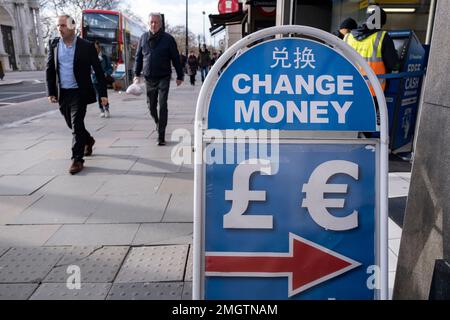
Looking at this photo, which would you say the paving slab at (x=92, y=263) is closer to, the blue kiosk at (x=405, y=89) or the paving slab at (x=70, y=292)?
the paving slab at (x=70, y=292)

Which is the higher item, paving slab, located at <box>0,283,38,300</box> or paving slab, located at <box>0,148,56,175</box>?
paving slab, located at <box>0,283,38,300</box>

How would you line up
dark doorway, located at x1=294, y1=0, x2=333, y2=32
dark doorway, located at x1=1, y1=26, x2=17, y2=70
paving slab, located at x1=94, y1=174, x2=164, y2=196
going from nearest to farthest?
1. paving slab, located at x1=94, y1=174, x2=164, y2=196
2. dark doorway, located at x1=294, y1=0, x2=333, y2=32
3. dark doorway, located at x1=1, y1=26, x2=17, y2=70

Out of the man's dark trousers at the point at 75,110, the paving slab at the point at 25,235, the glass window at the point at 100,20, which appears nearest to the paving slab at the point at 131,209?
the paving slab at the point at 25,235

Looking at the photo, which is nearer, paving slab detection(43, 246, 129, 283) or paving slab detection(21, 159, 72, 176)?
paving slab detection(43, 246, 129, 283)

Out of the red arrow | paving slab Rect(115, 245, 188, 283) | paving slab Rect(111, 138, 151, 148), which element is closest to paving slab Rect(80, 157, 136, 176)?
paving slab Rect(111, 138, 151, 148)

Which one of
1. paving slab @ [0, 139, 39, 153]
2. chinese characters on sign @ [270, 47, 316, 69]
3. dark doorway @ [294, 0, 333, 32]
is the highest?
dark doorway @ [294, 0, 333, 32]

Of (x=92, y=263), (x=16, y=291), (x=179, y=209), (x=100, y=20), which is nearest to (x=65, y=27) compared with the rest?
(x=179, y=209)

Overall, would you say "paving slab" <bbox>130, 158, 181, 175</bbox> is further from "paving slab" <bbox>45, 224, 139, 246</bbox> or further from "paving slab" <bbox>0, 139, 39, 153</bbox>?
"paving slab" <bbox>0, 139, 39, 153</bbox>

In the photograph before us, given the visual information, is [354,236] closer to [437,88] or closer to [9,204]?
[437,88]

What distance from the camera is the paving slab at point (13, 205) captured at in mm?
3668

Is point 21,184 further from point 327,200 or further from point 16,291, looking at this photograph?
point 327,200

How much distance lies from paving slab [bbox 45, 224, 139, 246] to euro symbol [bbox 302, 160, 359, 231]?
1.91 m

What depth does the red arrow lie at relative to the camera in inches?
67.7

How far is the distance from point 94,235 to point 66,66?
8.37ft
